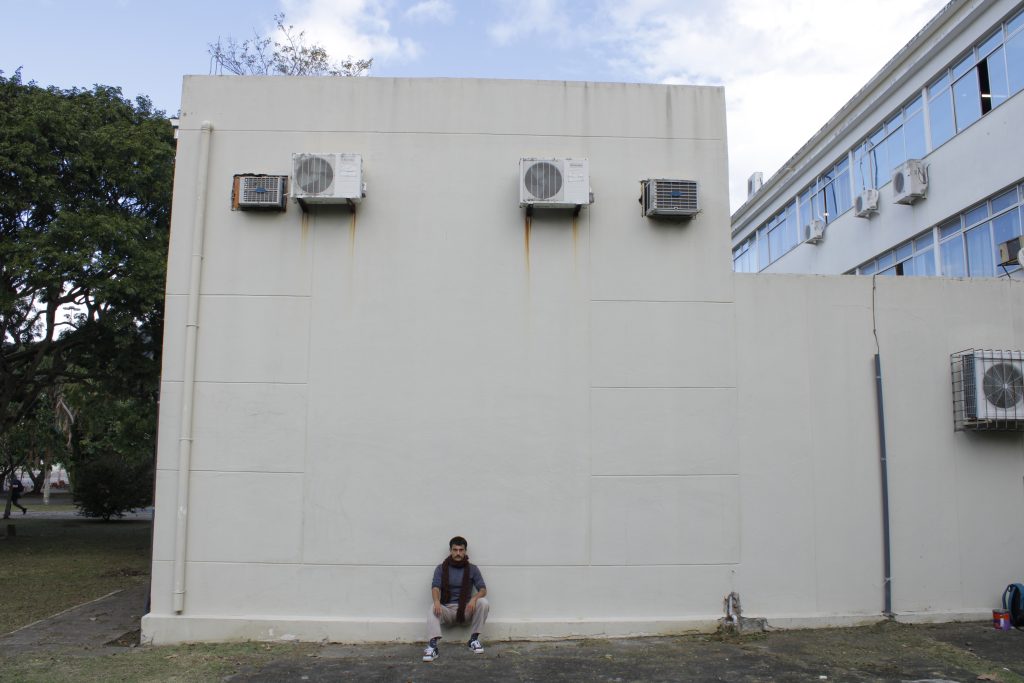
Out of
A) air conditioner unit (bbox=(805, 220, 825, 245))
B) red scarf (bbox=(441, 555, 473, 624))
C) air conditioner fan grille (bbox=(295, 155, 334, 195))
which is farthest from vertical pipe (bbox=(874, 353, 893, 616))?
air conditioner unit (bbox=(805, 220, 825, 245))

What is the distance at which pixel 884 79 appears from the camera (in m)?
15.9

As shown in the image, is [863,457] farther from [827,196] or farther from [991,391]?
[827,196]

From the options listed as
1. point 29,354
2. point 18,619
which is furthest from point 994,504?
point 29,354

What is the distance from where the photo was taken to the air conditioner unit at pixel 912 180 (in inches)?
561

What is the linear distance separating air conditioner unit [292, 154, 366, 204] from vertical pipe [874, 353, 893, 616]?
5421mm

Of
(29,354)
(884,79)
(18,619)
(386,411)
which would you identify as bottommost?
(18,619)

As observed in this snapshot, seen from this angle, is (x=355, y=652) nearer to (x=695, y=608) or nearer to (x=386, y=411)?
(x=386, y=411)

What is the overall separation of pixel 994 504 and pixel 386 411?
20.0 ft

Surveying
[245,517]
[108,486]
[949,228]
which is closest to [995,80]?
[949,228]

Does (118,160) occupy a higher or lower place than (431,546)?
higher

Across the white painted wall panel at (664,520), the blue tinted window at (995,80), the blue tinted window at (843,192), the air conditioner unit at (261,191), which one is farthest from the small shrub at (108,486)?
the blue tinted window at (995,80)

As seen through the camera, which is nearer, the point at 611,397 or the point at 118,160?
the point at 611,397

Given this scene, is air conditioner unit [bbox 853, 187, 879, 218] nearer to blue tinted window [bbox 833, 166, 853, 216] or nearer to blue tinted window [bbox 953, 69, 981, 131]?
blue tinted window [bbox 833, 166, 853, 216]

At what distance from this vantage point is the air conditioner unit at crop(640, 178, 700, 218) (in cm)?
717
